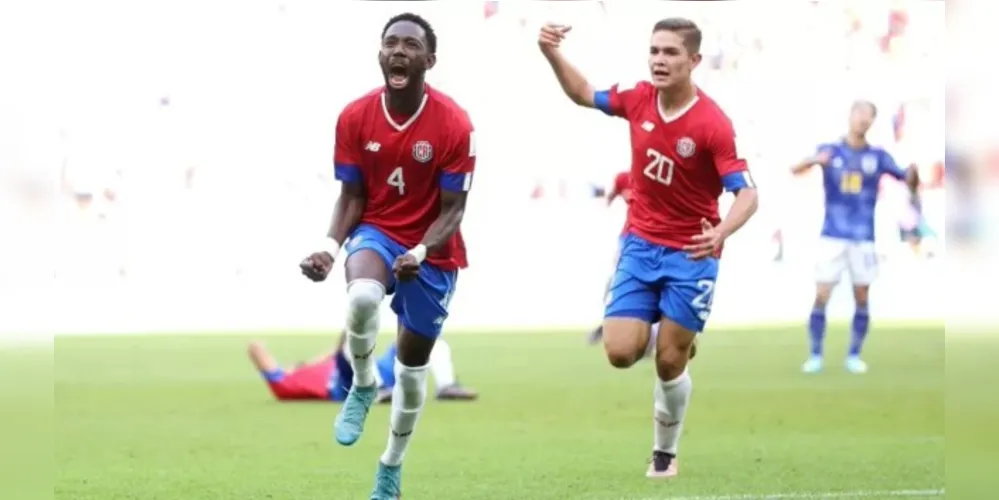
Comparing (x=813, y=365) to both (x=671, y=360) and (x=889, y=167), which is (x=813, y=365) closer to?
(x=889, y=167)

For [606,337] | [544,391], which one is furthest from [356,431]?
[544,391]

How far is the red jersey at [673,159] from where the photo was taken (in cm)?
926

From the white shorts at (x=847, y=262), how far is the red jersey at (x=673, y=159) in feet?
29.1

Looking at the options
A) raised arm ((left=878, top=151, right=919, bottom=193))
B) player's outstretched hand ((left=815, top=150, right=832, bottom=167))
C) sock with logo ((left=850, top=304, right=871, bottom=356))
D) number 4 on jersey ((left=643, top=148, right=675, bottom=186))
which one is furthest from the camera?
sock with logo ((left=850, top=304, right=871, bottom=356))

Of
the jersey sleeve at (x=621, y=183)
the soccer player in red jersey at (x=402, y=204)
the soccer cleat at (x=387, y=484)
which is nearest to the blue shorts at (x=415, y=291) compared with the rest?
the soccer player in red jersey at (x=402, y=204)

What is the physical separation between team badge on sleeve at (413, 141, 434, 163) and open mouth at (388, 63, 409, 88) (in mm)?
295

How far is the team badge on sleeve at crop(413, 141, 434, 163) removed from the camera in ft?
26.6

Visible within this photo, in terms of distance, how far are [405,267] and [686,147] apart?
233 cm

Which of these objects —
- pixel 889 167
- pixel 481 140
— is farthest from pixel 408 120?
pixel 481 140

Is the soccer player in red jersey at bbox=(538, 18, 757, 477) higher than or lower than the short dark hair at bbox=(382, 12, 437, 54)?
lower

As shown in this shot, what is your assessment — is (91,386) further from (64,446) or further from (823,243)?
(823,243)

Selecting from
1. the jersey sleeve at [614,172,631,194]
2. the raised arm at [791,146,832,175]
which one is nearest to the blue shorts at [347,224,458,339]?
the jersey sleeve at [614,172,631,194]

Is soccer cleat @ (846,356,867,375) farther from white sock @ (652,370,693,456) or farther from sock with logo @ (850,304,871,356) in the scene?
white sock @ (652,370,693,456)

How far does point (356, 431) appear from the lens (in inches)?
308
